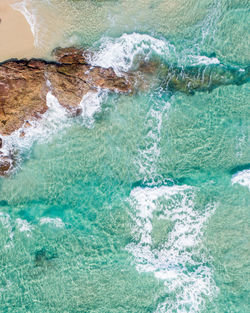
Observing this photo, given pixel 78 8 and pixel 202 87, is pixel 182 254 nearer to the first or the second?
pixel 202 87

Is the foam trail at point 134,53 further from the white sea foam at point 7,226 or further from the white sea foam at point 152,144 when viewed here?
the white sea foam at point 7,226

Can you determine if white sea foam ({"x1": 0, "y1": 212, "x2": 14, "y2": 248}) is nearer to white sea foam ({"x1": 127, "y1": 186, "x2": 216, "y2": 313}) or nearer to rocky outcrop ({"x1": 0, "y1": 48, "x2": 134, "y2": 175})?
rocky outcrop ({"x1": 0, "y1": 48, "x2": 134, "y2": 175})

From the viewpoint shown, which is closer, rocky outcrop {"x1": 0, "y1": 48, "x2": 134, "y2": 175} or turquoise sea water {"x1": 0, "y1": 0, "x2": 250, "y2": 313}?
turquoise sea water {"x1": 0, "y1": 0, "x2": 250, "y2": 313}

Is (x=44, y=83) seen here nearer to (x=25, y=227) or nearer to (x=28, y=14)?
(x=28, y=14)

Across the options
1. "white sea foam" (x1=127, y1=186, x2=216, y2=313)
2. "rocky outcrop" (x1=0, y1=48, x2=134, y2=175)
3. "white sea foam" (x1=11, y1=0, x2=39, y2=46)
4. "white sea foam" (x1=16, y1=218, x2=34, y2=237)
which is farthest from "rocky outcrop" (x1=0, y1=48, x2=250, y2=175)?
"white sea foam" (x1=127, y1=186, x2=216, y2=313)

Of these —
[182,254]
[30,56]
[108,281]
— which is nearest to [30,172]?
[30,56]

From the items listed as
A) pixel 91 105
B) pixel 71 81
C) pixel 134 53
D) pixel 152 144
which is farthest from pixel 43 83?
pixel 152 144

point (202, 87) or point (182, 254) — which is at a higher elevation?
point (202, 87)
